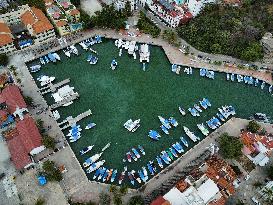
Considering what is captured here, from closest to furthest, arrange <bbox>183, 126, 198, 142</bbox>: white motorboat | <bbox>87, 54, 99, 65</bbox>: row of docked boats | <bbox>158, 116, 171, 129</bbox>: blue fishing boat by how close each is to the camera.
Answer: <bbox>183, 126, 198, 142</bbox>: white motorboat → <bbox>158, 116, 171, 129</bbox>: blue fishing boat → <bbox>87, 54, 99, 65</bbox>: row of docked boats

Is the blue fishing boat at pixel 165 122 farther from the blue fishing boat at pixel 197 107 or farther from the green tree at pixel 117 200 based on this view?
the green tree at pixel 117 200

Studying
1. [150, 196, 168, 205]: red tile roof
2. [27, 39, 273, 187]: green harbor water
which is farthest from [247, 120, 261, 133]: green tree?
[150, 196, 168, 205]: red tile roof

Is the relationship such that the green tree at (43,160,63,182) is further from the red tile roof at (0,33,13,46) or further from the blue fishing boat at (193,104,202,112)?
the red tile roof at (0,33,13,46)

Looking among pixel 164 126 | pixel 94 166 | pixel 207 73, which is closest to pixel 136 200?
pixel 94 166

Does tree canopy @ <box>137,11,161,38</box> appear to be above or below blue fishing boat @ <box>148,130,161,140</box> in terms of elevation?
above

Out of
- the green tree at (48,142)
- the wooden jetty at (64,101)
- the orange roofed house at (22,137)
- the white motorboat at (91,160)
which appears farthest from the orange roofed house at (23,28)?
the white motorboat at (91,160)

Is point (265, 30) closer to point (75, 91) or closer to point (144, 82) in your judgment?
point (144, 82)
